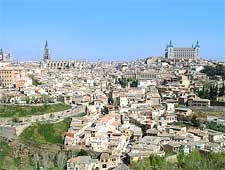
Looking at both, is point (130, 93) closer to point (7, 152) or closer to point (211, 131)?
point (211, 131)

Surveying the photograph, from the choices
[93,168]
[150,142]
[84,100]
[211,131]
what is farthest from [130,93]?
[93,168]

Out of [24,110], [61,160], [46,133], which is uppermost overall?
[24,110]

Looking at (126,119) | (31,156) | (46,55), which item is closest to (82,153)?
(31,156)

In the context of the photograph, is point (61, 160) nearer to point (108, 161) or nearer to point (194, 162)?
point (108, 161)

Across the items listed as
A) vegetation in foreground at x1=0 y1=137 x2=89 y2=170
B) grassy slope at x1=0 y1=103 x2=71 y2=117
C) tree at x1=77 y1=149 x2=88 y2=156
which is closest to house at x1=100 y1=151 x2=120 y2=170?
tree at x1=77 y1=149 x2=88 y2=156

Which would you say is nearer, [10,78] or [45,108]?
[45,108]

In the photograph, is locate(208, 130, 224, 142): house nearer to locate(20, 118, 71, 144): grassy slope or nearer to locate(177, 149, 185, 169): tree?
locate(177, 149, 185, 169): tree
